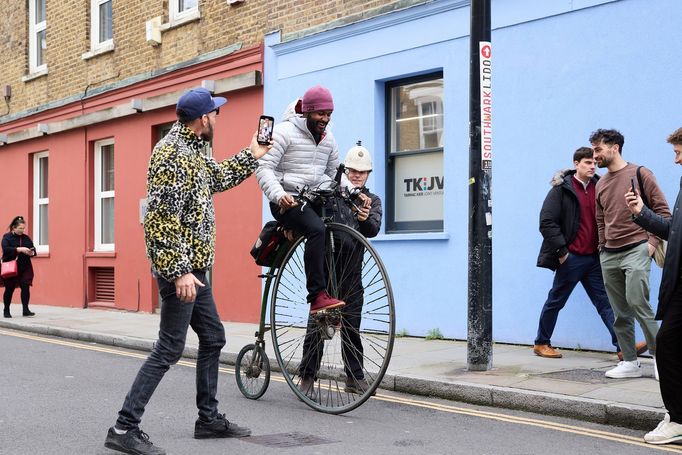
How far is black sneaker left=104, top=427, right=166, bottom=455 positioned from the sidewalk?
9.44ft

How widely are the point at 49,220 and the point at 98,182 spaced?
189 centimetres

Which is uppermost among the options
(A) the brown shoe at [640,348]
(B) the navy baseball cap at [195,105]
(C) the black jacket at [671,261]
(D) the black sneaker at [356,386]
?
(B) the navy baseball cap at [195,105]

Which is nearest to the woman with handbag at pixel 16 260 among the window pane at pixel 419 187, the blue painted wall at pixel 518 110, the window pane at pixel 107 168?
the window pane at pixel 107 168

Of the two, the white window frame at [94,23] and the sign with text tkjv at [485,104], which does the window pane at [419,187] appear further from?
the white window frame at [94,23]

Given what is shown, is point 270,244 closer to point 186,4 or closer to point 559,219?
point 559,219

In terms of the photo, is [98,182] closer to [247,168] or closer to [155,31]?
[155,31]

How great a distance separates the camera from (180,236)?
541cm

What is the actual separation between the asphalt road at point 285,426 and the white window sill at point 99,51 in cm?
1012

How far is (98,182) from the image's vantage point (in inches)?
718

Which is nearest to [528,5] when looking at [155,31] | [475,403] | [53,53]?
[475,403]

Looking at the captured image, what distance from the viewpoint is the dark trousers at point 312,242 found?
254 inches

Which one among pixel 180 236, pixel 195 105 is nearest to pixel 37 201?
pixel 195 105

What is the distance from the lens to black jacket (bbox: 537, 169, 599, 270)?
8898mm

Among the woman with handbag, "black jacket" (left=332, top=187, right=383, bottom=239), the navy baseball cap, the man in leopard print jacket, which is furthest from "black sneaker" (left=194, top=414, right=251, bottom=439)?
the woman with handbag
